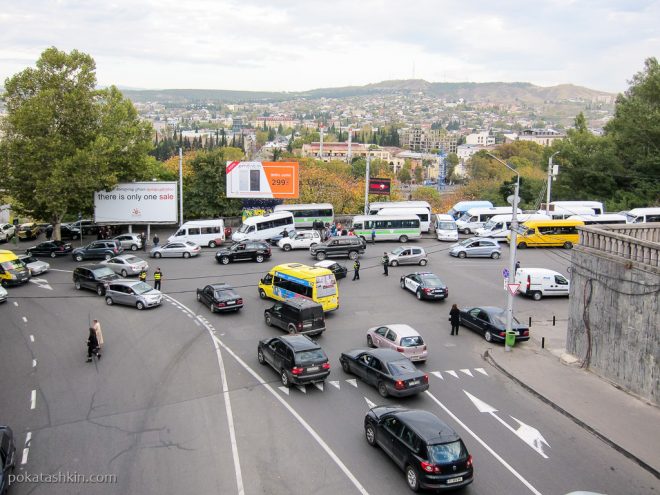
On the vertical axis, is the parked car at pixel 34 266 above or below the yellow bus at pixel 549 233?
below

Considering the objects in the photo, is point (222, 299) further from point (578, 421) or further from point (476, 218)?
point (476, 218)

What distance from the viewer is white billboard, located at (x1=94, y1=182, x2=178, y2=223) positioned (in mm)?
46219

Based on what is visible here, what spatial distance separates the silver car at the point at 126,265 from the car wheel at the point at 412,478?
991 inches

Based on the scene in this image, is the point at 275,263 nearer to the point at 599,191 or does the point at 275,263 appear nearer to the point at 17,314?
the point at 17,314

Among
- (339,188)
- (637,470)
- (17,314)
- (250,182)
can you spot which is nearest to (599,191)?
(339,188)

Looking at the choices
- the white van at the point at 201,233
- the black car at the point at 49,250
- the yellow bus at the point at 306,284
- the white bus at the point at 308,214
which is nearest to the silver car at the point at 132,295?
the yellow bus at the point at 306,284

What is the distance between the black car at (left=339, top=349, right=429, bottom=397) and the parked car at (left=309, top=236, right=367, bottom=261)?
61.0 feet

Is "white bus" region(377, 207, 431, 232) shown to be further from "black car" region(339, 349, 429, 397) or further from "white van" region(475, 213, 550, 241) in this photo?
"black car" region(339, 349, 429, 397)

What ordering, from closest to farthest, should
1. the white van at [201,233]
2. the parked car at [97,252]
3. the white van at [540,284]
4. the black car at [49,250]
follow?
1. the white van at [540,284]
2. the parked car at [97,252]
3. the black car at [49,250]
4. the white van at [201,233]

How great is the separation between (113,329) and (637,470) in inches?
792

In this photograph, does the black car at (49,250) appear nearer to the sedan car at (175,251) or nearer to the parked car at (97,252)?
the parked car at (97,252)

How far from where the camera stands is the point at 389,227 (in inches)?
1743

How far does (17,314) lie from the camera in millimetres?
27656

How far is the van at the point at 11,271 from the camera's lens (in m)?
32.6
